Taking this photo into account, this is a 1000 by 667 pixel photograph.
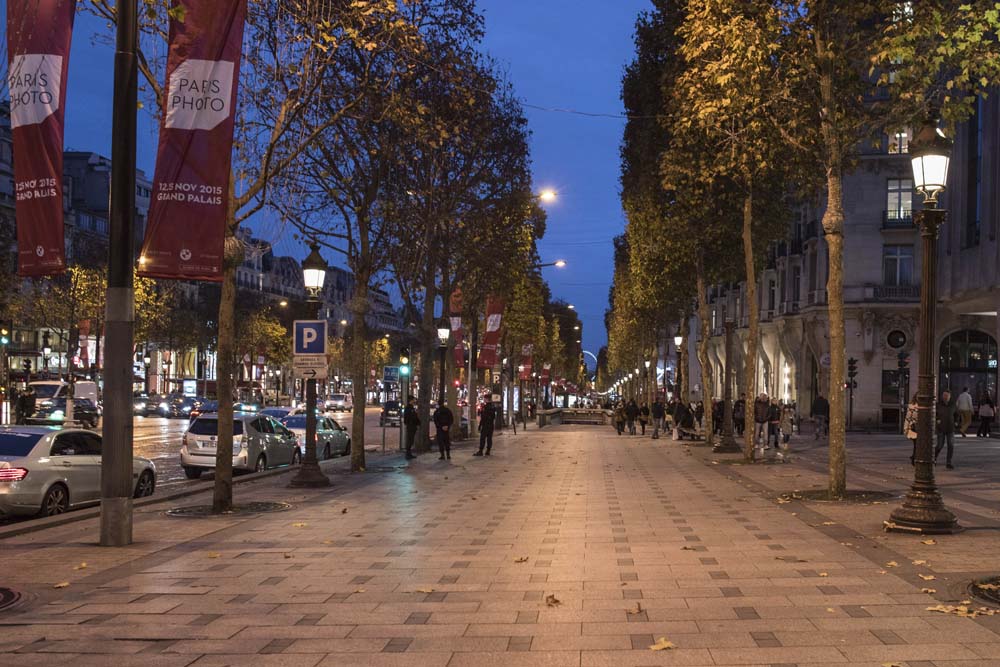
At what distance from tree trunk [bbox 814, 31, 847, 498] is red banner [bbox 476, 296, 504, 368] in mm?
21501

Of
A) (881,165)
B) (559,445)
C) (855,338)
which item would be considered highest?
(881,165)

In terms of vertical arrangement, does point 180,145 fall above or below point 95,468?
above

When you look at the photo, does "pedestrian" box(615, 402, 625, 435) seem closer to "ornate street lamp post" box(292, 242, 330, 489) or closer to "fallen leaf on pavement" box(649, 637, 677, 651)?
"ornate street lamp post" box(292, 242, 330, 489)

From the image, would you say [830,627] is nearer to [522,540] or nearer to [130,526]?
[522,540]

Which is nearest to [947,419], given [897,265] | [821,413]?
[821,413]

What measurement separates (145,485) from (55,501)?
3.20 meters

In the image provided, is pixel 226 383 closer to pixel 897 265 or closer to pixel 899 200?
pixel 897 265

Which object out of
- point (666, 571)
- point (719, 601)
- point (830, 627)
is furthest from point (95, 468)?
point (830, 627)

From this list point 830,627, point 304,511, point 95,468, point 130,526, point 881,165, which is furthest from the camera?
point 881,165

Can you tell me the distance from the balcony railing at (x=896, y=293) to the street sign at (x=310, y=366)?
37314 millimetres

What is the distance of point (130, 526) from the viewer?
1184 centimetres

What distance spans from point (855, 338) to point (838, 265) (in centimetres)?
3574

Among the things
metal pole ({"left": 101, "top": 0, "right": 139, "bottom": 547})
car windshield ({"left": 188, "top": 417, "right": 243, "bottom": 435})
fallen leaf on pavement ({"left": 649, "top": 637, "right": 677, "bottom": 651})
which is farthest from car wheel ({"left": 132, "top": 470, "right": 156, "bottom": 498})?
fallen leaf on pavement ({"left": 649, "top": 637, "right": 677, "bottom": 651})

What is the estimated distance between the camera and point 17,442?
611 inches
